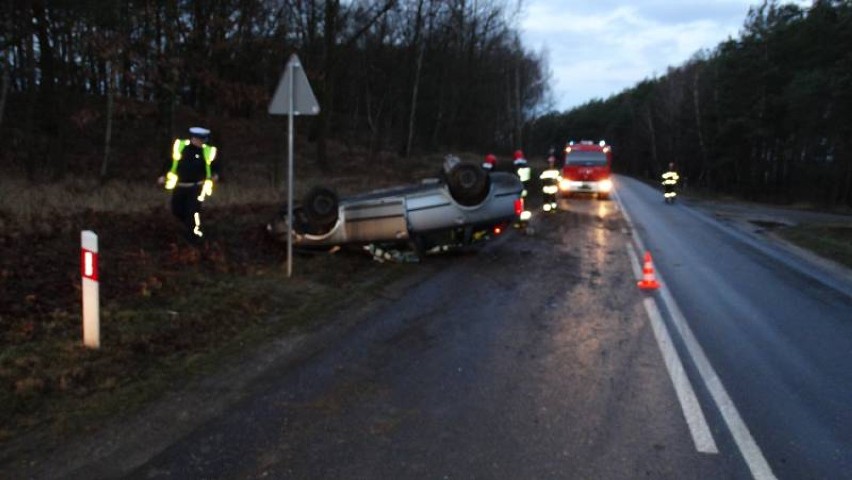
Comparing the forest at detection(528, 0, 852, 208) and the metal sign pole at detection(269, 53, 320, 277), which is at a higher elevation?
the forest at detection(528, 0, 852, 208)

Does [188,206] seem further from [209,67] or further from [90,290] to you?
[209,67]

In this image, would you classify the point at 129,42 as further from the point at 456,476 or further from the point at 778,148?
the point at 778,148

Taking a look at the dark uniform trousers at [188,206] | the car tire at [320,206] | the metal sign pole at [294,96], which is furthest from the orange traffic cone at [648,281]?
the dark uniform trousers at [188,206]

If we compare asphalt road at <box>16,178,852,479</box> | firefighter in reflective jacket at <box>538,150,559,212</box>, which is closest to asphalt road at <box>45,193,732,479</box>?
asphalt road at <box>16,178,852,479</box>

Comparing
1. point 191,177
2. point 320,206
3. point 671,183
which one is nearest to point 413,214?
point 320,206

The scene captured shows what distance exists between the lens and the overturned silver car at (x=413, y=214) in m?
10.1

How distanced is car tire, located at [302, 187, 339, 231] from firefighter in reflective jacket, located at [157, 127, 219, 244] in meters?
1.38

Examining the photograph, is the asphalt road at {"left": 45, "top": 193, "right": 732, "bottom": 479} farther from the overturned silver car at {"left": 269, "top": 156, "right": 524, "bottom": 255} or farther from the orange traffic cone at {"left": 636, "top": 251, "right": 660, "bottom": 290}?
the overturned silver car at {"left": 269, "top": 156, "right": 524, "bottom": 255}

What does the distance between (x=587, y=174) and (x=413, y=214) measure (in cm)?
1747

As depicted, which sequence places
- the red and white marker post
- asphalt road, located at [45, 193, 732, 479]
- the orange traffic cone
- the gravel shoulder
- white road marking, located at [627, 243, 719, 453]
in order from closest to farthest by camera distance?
asphalt road, located at [45, 193, 732, 479]
white road marking, located at [627, 243, 719, 453]
the red and white marker post
the orange traffic cone
the gravel shoulder

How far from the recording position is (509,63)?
66.1 meters

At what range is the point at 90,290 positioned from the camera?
5434 millimetres

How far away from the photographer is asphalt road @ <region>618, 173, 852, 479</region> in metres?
4.20

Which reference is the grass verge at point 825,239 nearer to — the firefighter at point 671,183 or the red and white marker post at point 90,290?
the firefighter at point 671,183
